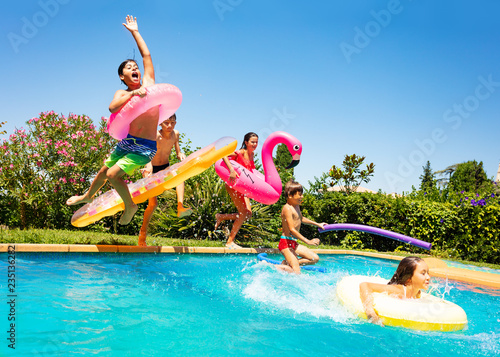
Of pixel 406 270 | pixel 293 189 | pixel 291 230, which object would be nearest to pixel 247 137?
pixel 293 189

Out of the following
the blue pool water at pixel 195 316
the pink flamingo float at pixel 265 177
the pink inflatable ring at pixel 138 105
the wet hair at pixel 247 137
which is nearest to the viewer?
the blue pool water at pixel 195 316

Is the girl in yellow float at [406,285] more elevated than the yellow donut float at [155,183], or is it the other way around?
the yellow donut float at [155,183]

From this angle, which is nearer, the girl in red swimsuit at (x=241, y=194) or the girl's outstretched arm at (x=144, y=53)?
the girl's outstretched arm at (x=144, y=53)

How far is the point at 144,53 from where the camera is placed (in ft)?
15.6

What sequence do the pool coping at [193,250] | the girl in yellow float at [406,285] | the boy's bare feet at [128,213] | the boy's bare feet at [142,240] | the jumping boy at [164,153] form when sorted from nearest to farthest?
the girl in yellow float at [406,285] → the boy's bare feet at [128,213] → the pool coping at [193,250] → the jumping boy at [164,153] → the boy's bare feet at [142,240]

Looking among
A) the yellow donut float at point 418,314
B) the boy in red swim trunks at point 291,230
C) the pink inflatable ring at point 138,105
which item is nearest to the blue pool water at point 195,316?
the yellow donut float at point 418,314

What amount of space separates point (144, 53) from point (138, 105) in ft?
2.50

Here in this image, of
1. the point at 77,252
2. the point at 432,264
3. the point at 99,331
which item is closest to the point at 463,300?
the point at 432,264

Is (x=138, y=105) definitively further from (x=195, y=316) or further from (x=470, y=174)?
(x=470, y=174)

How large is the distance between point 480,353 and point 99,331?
2.98 meters

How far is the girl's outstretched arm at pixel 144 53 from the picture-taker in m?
4.77

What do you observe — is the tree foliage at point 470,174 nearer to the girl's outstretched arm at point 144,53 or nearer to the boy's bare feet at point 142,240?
the boy's bare feet at point 142,240

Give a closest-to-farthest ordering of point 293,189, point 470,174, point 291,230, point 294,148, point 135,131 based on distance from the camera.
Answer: point 135,131 < point 291,230 < point 293,189 < point 294,148 < point 470,174

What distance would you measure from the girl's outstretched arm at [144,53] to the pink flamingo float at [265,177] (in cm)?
315
